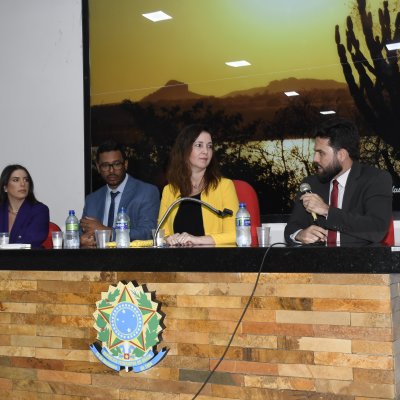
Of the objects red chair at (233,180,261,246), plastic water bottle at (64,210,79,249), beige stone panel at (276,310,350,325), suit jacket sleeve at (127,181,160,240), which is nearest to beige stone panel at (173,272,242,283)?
beige stone panel at (276,310,350,325)

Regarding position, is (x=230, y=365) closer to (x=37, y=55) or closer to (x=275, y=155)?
(x=275, y=155)

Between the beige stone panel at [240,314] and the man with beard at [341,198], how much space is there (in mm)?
622

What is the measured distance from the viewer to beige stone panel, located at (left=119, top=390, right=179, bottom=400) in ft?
9.02

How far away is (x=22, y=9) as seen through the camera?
5.81m

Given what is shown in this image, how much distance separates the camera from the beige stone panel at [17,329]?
312cm

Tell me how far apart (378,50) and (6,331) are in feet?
9.03

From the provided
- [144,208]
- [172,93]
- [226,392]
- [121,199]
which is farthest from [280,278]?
[172,93]

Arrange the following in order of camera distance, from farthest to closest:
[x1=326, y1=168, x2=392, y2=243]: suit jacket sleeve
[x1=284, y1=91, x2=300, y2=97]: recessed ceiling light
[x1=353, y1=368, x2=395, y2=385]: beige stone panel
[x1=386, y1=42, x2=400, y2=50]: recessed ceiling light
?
[x1=284, y1=91, x2=300, y2=97]: recessed ceiling light < [x1=386, y1=42, x2=400, y2=50]: recessed ceiling light < [x1=326, y1=168, x2=392, y2=243]: suit jacket sleeve < [x1=353, y1=368, x2=395, y2=385]: beige stone panel

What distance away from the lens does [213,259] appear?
268 cm

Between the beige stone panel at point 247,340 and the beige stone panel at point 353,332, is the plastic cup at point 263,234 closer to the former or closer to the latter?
the beige stone panel at point 247,340

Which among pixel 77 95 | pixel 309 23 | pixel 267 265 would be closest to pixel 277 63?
pixel 309 23

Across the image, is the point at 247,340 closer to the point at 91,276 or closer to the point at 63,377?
the point at 91,276

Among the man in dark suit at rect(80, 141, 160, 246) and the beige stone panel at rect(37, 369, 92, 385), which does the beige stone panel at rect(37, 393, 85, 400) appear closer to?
the beige stone panel at rect(37, 369, 92, 385)

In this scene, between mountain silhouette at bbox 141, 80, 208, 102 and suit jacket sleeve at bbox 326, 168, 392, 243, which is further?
mountain silhouette at bbox 141, 80, 208, 102
